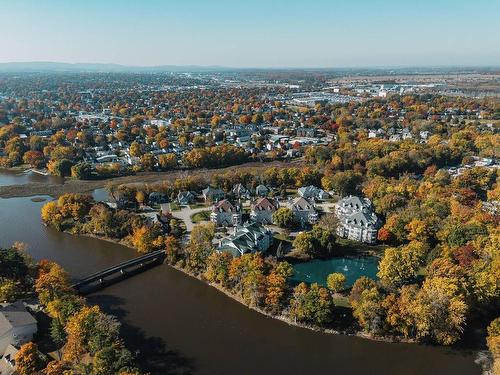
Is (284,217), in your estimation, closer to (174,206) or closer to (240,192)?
(240,192)

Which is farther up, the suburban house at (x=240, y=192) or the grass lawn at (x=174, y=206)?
the suburban house at (x=240, y=192)

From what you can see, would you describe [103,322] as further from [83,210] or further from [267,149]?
[267,149]

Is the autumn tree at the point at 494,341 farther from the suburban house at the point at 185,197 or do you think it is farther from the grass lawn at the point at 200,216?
the suburban house at the point at 185,197

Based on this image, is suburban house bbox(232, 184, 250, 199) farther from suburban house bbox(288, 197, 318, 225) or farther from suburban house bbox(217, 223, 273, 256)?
suburban house bbox(217, 223, 273, 256)

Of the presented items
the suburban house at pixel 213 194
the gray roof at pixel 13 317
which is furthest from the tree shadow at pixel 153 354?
the suburban house at pixel 213 194

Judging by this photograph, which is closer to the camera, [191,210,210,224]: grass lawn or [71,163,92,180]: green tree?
[191,210,210,224]: grass lawn

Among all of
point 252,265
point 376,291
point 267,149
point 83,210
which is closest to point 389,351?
point 376,291

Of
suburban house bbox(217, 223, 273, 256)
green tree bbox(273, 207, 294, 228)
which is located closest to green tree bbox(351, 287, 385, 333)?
suburban house bbox(217, 223, 273, 256)
